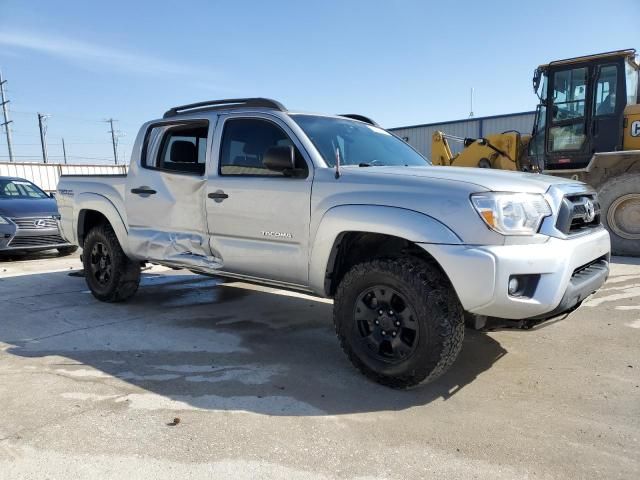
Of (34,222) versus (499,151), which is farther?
(499,151)

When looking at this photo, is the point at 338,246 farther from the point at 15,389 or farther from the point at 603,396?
the point at 15,389

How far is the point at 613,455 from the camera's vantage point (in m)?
2.43

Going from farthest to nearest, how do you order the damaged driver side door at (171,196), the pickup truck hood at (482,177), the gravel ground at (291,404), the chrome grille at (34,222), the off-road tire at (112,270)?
the chrome grille at (34,222) < the off-road tire at (112,270) < the damaged driver side door at (171,196) < the pickup truck hood at (482,177) < the gravel ground at (291,404)

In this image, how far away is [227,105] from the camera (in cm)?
440

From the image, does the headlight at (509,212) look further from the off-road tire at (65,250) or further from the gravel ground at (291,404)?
the off-road tire at (65,250)

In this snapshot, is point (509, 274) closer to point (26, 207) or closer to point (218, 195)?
point (218, 195)

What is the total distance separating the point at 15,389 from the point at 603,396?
12.5 ft

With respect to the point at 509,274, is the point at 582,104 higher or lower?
higher

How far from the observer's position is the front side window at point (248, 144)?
394 centimetres

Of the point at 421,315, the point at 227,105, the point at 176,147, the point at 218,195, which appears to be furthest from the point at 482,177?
the point at 176,147

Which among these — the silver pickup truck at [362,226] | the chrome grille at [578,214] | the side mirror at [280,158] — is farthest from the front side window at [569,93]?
the side mirror at [280,158]

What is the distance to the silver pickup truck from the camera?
2.84m

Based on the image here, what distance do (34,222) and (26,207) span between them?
404 millimetres

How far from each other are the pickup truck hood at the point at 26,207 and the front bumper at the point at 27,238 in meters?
0.15
